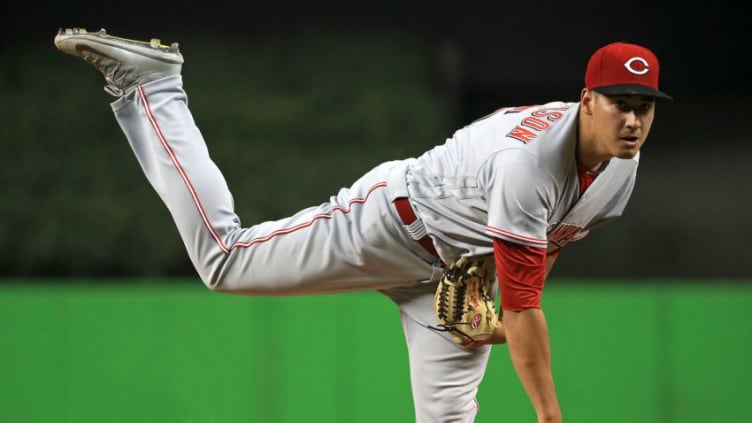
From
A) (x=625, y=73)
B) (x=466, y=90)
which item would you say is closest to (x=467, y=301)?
(x=625, y=73)

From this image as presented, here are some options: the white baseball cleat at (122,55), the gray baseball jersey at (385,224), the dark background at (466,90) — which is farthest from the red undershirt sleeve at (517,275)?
the dark background at (466,90)

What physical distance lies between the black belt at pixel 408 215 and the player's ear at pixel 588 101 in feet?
1.55

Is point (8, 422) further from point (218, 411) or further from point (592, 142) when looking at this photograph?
point (592, 142)

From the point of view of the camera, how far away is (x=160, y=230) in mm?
5379

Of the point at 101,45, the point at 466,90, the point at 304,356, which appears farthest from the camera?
the point at 466,90

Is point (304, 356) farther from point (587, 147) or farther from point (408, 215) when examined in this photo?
point (587, 147)

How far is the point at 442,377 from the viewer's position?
98.3 inches

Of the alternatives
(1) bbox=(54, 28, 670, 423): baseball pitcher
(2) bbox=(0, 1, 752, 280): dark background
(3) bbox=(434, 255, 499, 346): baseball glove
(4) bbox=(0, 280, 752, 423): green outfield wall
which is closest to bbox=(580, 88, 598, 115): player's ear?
(1) bbox=(54, 28, 670, 423): baseball pitcher

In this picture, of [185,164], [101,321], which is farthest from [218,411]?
[185,164]

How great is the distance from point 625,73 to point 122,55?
122 centimetres

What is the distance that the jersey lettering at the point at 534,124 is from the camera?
83.6 inches

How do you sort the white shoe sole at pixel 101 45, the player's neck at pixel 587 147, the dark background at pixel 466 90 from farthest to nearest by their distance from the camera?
the dark background at pixel 466 90 → the white shoe sole at pixel 101 45 → the player's neck at pixel 587 147

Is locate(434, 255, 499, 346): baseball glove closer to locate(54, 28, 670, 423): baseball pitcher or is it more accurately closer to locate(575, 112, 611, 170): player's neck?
locate(54, 28, 670, 423): baseball pitcher

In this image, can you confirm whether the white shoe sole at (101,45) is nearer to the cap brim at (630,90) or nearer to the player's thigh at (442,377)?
the player's thigh at (442,377)
